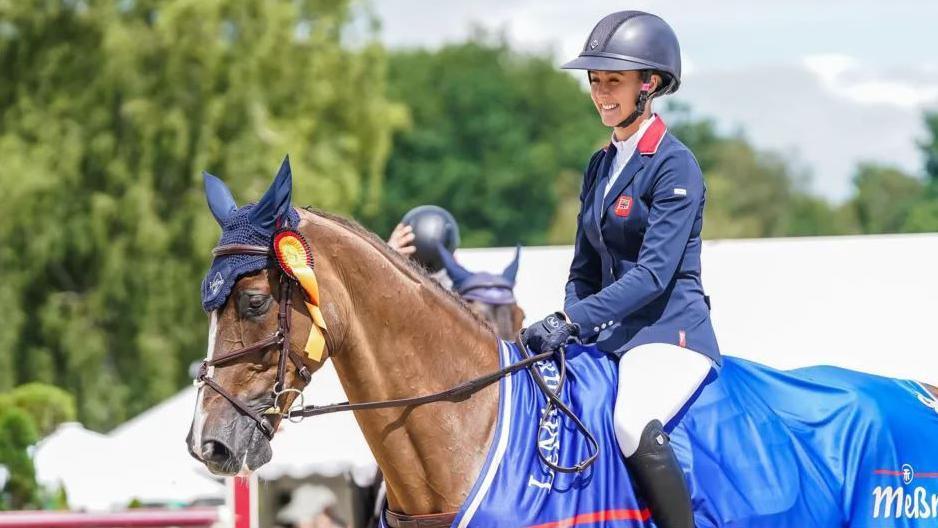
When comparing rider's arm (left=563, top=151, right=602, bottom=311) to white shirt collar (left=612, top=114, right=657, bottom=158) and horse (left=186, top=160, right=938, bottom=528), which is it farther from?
horse (left=186, top=160, right=938, bottom=528)

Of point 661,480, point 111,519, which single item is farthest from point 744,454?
point 111,519

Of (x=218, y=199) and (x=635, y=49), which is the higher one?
(x=635, y=49)

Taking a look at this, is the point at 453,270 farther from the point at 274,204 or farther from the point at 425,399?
the point at 274,204

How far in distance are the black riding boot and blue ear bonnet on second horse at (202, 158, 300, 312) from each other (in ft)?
4.81

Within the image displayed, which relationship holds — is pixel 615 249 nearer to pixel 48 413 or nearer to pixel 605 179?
pixel 605 179

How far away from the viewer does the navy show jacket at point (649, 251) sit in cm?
449

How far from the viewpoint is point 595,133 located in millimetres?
56531

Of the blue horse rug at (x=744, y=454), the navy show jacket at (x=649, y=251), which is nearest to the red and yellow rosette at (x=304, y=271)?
the blue horse rug at (x=744, y=454)

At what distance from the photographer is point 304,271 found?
4273 mm

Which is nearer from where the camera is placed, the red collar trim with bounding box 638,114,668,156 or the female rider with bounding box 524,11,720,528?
the female rider with bounding box 524,11,720,528

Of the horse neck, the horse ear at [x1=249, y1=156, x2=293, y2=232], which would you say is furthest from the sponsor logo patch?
the horse neck

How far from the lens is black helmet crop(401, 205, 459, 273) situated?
26.3ft

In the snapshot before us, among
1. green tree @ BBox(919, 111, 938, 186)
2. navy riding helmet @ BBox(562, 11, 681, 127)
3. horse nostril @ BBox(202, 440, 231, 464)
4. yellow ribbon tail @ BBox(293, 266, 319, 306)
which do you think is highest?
green tree @ BBox(919, 111, 938, 186)

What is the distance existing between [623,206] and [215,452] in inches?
68.5
